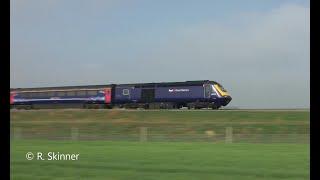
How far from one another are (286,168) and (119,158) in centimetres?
375

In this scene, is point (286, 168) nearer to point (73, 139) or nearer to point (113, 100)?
point (73, 139)

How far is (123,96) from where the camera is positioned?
43562 mm

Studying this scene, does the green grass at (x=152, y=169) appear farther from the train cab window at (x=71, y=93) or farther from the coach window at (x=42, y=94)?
the coach window at (x=42, y=94)

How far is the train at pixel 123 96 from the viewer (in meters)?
40.0

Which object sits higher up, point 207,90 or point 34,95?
point 207,90

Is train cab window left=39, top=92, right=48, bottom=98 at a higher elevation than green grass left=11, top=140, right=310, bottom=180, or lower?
higher

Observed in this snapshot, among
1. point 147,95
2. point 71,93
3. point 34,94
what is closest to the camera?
point 147,95

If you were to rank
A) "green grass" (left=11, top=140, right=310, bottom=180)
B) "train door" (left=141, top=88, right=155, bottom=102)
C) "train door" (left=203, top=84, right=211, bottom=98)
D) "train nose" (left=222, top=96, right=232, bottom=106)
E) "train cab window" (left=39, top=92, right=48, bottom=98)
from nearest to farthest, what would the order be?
"green grass" (left=11, top=140, right=310, bottom=180), "train nose" (left=222, top=96, right=232, bottom=106), "train door" (left=203, top=84, right=211, bottom=98), "train door" (left=141, top=88, right=155, bottom=102), "train cab window" (left=39, top=92, right=48, bottom=98)

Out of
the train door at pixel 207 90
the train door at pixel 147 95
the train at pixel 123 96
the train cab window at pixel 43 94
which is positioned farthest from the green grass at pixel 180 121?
the train door at pixel 207 90

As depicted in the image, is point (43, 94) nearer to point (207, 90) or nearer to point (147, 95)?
point (147, 95)

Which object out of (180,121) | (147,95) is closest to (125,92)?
(147,95)

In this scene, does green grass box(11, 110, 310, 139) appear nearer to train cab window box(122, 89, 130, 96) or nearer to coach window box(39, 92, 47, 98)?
coach window box(39, 92, 47, 98)

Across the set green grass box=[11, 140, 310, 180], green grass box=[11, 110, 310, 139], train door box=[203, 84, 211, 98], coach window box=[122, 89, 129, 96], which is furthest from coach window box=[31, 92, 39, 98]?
green grass box=[11, 140, 310, 180]

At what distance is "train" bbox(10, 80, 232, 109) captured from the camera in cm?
4003
